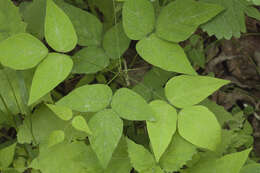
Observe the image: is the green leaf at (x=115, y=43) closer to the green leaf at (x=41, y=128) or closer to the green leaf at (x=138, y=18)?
the green leaf at (x=138, y=18)

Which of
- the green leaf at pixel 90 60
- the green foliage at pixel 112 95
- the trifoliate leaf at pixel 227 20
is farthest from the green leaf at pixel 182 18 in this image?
the green leaf at pixel 90 60

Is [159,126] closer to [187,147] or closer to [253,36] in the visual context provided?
[187,147]

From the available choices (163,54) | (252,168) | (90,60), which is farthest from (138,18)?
(252,168)

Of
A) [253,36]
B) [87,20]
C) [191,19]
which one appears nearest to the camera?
[191,19]

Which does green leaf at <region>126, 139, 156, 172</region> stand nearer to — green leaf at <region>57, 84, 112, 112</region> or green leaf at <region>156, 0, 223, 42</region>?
green leaf at <region>57, 84, 112, 112</region>

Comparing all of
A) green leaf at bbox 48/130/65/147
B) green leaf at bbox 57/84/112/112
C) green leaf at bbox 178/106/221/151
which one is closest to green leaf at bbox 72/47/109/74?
green leaf at bbox 57/84/112/112

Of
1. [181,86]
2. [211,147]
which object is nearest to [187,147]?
[211,147]

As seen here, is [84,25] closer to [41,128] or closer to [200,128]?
[41,128]
